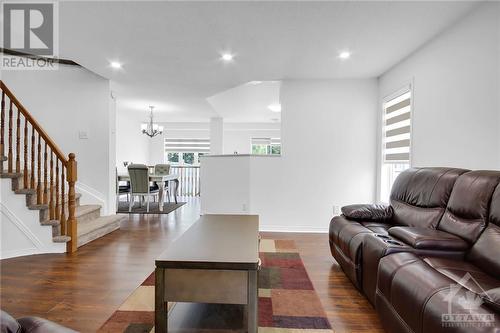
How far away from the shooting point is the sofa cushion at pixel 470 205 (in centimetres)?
176

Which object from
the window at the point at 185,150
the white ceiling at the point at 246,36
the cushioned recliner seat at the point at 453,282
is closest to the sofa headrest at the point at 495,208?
the cushioned recliner seat at the point at 453,282

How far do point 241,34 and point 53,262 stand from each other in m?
3.07

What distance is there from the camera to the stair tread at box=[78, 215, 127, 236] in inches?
142

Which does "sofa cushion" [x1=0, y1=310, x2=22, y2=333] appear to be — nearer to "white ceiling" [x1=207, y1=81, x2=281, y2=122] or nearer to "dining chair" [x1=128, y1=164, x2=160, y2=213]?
"white ceiling" [x1=207, y1=81, x2=281, y2=122]

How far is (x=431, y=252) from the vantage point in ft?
5.67

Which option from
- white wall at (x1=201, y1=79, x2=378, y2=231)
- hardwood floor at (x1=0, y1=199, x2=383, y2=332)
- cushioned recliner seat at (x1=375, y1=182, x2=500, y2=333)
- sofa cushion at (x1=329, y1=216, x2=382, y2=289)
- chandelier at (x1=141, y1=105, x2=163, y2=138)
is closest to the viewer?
cushioned recliner seat at (x1=375, y1=182, x2=500, y2=333)

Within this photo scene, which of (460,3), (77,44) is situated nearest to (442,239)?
(460,3)

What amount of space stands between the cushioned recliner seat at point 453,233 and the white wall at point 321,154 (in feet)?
7.33

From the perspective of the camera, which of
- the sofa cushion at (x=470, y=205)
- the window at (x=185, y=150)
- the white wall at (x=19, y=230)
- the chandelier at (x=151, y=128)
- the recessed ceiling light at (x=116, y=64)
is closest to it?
the sofa cushion at (x=470, y=205)

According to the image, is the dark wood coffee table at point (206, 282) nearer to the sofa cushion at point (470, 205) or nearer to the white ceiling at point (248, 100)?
the sofa cushion at point (470, 205)

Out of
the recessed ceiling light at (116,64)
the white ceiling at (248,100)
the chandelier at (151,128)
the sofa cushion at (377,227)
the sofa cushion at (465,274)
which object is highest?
the white ceiling at (248,100)

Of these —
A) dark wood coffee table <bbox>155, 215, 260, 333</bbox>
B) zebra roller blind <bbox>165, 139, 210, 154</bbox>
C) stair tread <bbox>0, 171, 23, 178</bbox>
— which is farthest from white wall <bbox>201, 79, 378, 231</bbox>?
zebra roller blind <bbox>165, 139, 210, 154</bbox>

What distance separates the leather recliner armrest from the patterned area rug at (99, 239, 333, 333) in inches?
28.6

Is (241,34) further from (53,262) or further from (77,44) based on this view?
→ (53,262)
